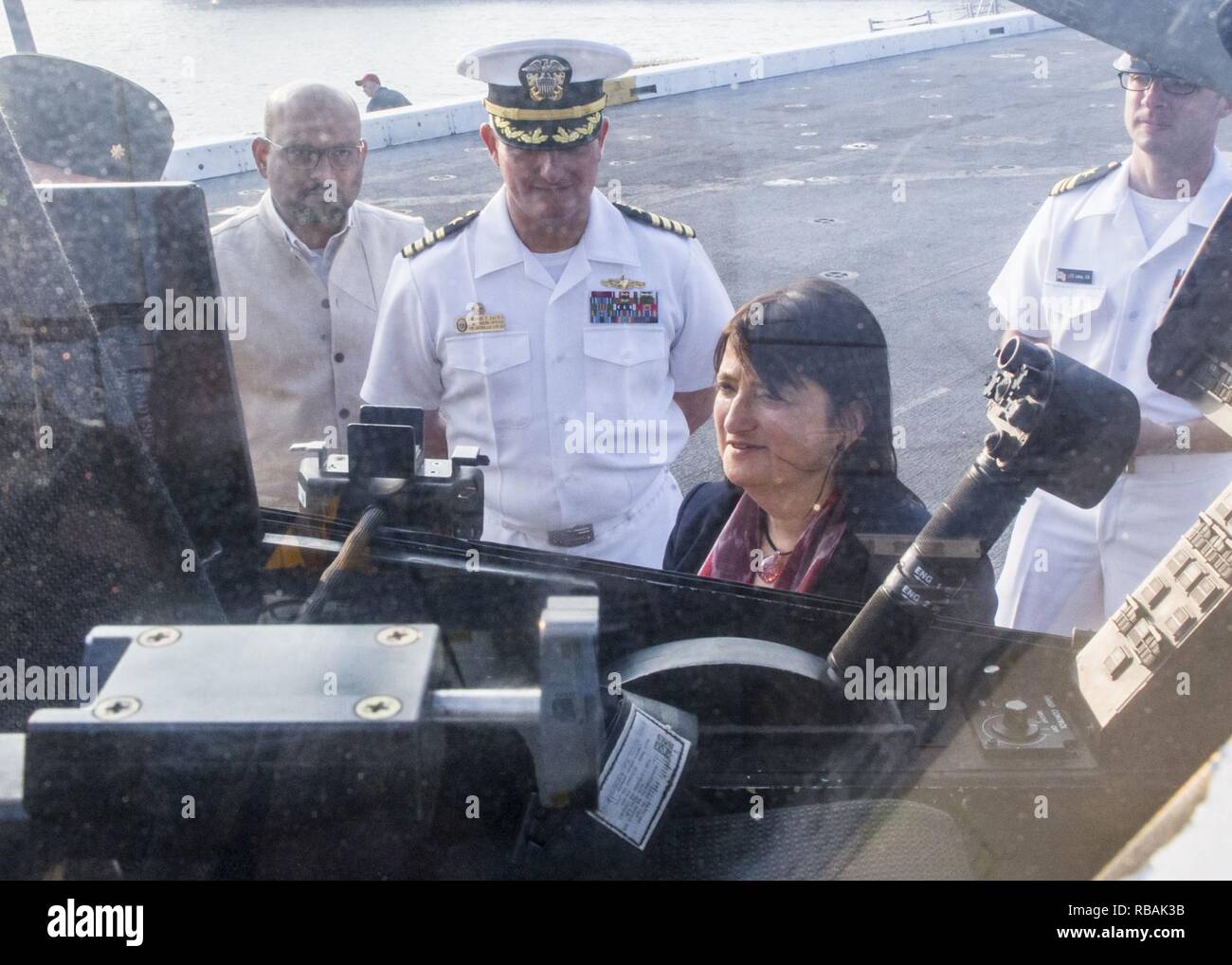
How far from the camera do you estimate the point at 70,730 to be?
700 mm

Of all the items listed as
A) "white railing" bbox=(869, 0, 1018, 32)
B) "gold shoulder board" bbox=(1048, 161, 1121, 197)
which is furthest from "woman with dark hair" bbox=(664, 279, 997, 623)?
"white railing" bbox=(869, 0, 1018, 32)

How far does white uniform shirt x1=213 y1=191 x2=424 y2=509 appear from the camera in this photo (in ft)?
9.66

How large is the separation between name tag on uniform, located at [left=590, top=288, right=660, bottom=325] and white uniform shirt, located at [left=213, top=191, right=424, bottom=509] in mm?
700

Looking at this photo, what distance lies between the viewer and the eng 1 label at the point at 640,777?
1.04 m

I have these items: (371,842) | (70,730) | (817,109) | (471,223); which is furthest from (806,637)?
(817,109)

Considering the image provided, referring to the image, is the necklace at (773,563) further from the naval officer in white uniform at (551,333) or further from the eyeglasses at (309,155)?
the eyeglasses at (309,155)

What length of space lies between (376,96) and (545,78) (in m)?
11.6

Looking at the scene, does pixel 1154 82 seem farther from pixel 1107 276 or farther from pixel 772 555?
pixel 772 555

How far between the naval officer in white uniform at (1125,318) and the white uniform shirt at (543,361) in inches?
32.3

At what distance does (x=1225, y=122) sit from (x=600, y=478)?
471 inches

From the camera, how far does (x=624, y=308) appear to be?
2.74m

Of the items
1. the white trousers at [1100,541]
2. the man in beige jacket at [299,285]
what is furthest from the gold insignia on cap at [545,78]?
the white trousers at [1100,541]

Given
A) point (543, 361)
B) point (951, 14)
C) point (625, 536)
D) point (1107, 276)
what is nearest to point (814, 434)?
point (625, 536)

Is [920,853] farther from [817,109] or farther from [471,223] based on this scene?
[817,109]
